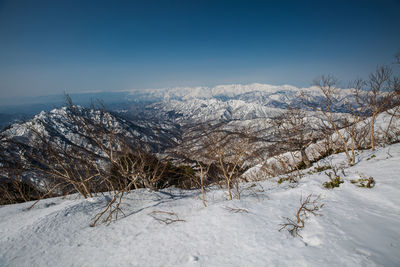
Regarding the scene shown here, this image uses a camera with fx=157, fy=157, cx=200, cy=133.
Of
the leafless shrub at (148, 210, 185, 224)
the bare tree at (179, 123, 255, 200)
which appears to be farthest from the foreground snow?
the bare tree at (179, 123, 255, 200)

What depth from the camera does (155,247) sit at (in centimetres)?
464

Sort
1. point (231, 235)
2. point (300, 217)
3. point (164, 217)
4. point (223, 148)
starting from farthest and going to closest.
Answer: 1. point (223, 148)
2. point (164, 217)
3. point (300, 217)
4. point (231, 235)

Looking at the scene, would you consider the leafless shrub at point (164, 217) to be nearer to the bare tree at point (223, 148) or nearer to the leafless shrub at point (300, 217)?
the bare tree at point (223, 148)

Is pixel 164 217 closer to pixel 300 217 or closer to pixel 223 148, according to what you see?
pixel 223 148

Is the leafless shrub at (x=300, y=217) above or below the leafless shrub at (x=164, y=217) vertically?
above

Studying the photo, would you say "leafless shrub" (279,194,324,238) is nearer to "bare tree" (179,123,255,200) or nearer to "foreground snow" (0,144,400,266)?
"foreground snow" (0,144,400,266)

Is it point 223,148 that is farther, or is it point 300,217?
point 223,148

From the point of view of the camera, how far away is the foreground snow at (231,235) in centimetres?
366

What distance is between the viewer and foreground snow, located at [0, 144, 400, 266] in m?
3.66

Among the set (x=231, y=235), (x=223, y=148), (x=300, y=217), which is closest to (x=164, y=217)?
(x=231, y=235)

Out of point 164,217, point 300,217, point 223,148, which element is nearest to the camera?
point 300,217

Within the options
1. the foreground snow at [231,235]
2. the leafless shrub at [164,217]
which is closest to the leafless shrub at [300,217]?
the foreground snow at [231,235]

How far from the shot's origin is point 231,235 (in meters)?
4.66

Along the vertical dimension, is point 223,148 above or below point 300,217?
above
